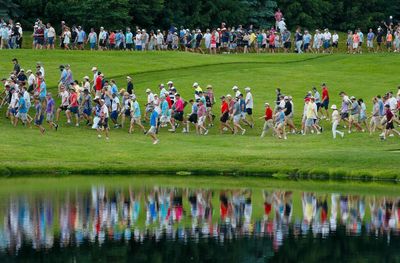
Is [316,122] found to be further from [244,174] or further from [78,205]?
[78,205]

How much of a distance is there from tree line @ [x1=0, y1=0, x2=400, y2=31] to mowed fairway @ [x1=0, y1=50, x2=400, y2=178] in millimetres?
9120

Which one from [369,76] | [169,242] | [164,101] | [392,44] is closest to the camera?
[169,242]

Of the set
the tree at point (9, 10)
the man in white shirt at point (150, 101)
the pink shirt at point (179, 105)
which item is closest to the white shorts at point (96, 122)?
the man in white shirt at point (150, 101)

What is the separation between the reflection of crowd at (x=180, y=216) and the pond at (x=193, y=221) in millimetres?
33

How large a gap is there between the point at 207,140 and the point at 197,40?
2927 centimetres

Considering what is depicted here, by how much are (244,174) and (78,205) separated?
37.7 ft

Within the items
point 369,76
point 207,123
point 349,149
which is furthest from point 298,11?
point 349,149

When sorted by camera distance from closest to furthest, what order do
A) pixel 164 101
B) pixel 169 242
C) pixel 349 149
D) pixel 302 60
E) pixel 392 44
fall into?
1. pixel 169 242
2. pixel 349 149
3. pixel 164 101
4. pixel 302 60
5. pixel 392 44

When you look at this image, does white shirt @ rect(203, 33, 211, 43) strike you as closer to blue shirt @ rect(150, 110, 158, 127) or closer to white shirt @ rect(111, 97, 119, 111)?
white shirt @ rect(111, 97, 119, 111)

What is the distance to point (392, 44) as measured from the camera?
91000 mm

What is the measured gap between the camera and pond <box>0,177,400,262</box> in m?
31.6

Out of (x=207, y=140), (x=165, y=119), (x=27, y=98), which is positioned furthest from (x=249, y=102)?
(x=27, y=98)

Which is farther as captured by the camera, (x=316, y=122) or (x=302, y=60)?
(x=302, y=60)

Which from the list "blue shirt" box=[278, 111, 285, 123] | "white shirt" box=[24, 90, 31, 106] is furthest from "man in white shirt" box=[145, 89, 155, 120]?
"blue shirt" box=[278, 111, 285, 123]
